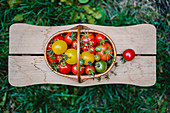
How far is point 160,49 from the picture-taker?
1981 mm

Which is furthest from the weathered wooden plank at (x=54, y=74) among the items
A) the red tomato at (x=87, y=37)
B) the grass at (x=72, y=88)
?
the red tomato at (x=87, y=37)

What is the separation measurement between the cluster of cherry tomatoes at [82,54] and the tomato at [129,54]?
0.21 meters

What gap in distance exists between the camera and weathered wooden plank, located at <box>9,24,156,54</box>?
1576 millimetres

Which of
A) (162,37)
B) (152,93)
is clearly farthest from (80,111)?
(162,37)

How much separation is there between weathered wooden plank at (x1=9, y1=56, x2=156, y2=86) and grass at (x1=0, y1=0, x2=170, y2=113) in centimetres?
38

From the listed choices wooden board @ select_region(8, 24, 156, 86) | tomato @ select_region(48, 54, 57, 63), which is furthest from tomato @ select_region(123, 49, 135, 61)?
tomato @ select_region(48, 54, 57, 63)

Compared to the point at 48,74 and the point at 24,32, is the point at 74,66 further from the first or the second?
the point at 24,32

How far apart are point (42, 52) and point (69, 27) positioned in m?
0.41

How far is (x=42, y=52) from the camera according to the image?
1.58m

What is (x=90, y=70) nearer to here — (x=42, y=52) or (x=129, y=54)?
(x=129, y=54)

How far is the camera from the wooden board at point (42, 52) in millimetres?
1573

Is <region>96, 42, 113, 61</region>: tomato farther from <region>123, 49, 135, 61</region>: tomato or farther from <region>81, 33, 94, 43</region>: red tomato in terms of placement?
<region>123, 49, 135, 61</region>: tomato

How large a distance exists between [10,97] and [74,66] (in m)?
1.28

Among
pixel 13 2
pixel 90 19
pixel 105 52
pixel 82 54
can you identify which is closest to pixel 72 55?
pixel 82 54
